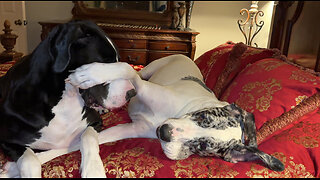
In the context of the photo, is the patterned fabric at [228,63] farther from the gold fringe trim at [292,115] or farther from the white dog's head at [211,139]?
the white dog's head at [211,139]

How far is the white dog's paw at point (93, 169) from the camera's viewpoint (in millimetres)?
1040

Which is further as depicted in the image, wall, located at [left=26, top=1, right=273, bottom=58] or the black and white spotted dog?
wall, located at [left=26, top=1, right=273, bottom=58]

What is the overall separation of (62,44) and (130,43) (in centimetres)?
292

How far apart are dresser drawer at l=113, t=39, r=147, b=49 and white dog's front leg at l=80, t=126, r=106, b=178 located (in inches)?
111

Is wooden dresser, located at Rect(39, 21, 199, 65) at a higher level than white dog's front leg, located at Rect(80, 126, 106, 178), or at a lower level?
higher

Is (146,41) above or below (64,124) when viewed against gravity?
above

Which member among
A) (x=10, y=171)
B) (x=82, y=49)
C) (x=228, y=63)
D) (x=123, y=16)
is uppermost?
(x=123, y=16)

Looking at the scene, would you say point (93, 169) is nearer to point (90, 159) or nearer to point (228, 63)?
point (90, 159)

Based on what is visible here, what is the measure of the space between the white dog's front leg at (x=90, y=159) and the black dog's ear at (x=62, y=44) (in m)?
0.32

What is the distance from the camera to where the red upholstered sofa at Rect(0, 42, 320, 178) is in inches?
44.3

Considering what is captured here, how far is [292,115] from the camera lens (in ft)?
4.57

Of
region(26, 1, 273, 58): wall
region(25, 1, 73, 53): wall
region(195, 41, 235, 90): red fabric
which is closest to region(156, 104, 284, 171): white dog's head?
region(195, 41, 235, 90): red fabric

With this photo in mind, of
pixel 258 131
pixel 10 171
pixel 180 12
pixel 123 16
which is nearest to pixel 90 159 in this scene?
pixel 10 171

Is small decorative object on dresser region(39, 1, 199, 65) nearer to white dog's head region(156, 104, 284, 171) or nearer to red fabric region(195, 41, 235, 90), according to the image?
red fabric region(195, 41, 235, 90)
